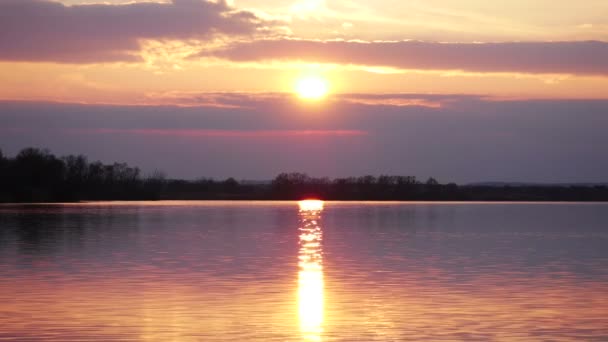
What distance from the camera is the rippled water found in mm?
18047

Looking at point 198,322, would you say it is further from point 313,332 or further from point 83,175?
point 83,175

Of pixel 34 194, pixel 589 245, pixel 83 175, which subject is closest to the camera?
pixel 589 245

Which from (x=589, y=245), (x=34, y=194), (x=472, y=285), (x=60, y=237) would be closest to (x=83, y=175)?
(x=34, y=194)

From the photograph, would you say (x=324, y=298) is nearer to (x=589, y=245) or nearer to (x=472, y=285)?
(x=472, y=285)

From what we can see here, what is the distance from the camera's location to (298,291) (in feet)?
79.3

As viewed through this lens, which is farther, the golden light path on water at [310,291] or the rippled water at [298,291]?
the golden light path on water at [310,291]

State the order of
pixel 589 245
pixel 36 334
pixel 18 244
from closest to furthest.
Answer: pixel 36 334 < pixel 18 244 < pixel 589 245

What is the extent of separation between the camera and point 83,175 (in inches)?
5930

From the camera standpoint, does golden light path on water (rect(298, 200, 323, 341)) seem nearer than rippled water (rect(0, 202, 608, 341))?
No

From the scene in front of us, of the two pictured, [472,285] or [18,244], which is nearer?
[472,285]

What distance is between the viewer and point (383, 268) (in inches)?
1228

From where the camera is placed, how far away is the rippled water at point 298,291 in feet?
59.2

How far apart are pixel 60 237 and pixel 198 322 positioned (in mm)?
29009

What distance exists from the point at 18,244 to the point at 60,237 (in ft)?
18.8
